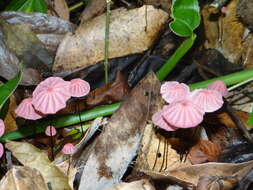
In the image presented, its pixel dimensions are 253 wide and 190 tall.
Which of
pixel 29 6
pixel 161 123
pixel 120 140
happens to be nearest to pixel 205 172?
pixel 161 123

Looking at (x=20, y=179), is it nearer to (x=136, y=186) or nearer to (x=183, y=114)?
(x=136, y=186)

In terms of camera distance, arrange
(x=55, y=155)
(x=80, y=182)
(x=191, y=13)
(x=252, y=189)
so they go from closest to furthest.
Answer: (x=252, y=189) → (x=80, y=182) → (x=191, y=13) → (x=55, y=155)

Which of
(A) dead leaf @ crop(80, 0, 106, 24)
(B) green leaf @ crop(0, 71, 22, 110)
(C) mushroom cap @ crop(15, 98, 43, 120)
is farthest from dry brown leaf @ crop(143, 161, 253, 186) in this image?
(A) dead leaf @ crop(80, 0, 106, 24)

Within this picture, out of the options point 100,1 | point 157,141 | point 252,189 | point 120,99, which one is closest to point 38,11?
point 100,1

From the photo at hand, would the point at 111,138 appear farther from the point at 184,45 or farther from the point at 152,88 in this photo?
the point at 184,45

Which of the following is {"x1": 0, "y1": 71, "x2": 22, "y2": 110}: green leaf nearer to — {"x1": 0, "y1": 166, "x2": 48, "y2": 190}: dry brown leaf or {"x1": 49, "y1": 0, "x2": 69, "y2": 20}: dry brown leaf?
{"x1": 0, "y1": 166, "x2": 48, "y2": 190}: dry brown leaf

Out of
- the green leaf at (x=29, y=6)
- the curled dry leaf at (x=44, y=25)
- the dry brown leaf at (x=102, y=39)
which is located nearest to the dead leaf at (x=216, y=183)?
the dry brown leaf at (x=102, y=39)
